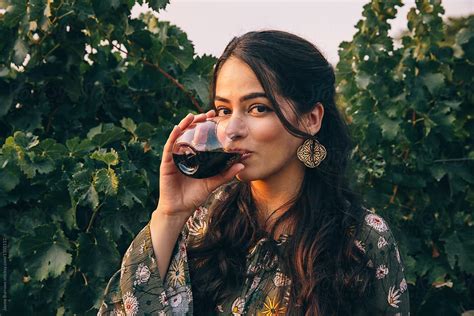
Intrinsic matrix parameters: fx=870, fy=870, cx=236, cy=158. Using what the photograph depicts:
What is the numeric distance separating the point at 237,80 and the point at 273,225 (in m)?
0.51

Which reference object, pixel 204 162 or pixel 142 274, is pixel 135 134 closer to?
pixel 142 274

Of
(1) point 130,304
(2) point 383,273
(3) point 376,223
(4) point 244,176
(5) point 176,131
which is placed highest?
(5) point 176,131

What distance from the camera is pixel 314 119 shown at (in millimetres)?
2832

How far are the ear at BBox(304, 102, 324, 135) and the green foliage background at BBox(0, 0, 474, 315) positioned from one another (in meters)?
0.76

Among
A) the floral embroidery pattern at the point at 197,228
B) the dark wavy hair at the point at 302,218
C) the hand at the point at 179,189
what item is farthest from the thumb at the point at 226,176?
the floral embroidery pattern at the point at 197,228

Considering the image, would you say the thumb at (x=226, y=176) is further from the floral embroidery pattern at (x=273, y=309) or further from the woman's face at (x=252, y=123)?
the floral embroidery pattern at (x=273, y=309)

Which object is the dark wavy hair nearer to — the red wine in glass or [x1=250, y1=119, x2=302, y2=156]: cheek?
[x1=250, y1=119, x2=302, y2=156]: cheek

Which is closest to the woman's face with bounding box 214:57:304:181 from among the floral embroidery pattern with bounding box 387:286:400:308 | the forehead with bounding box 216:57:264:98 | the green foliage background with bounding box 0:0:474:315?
the forehead with bounding box 216:57:264:98

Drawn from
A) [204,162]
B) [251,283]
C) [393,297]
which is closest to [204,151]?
[204,162]

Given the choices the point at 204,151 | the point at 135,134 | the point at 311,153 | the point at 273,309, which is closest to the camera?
the point at 204,151

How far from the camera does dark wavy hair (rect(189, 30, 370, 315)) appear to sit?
269cm

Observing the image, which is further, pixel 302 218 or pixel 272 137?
pixel 302 218

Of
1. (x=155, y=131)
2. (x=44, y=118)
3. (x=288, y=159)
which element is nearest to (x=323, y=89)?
(x=288, y=159)

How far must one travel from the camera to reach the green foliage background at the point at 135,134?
129 inches
